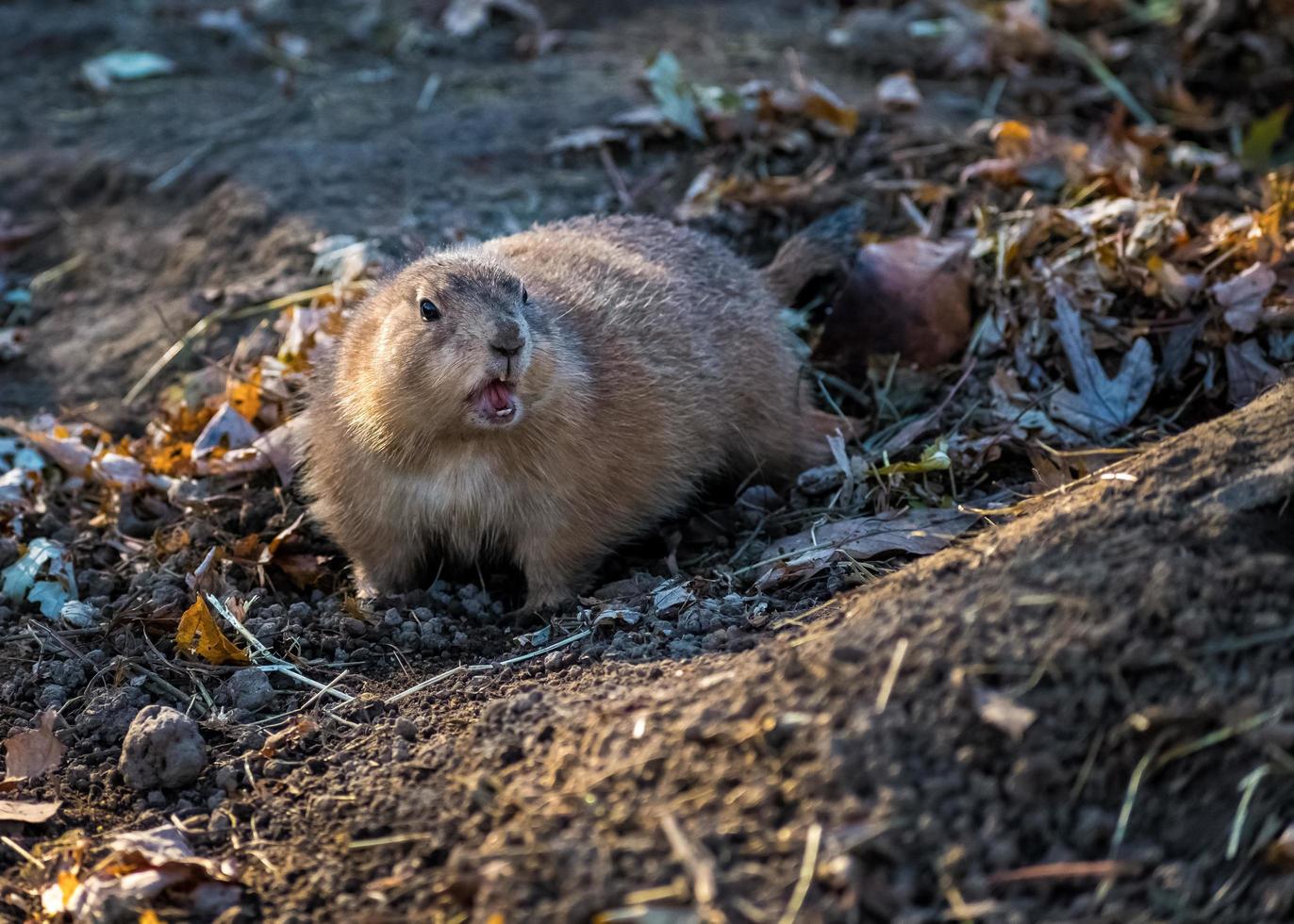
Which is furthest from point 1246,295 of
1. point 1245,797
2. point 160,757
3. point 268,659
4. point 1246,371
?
point 160,757

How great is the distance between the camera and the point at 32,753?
13.6 ft

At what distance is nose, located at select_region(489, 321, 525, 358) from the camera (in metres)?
4.57

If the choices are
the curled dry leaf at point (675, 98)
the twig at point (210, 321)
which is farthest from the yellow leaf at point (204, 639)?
the curled dry leaf at point (675, 98)

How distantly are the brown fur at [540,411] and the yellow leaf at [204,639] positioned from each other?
77 centimetres

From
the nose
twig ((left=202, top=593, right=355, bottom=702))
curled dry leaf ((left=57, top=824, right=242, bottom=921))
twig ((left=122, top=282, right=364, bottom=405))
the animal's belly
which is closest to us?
curled dry leaf ((left=57, top=824, right=242, bottom=921))

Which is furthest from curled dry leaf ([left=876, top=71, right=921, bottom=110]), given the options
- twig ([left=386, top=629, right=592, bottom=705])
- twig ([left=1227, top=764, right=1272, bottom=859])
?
Result: twig ([left=1227, top=764, right=1272, bottom=859])

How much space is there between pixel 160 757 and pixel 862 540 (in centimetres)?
240

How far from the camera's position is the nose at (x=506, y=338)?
4.57 meters

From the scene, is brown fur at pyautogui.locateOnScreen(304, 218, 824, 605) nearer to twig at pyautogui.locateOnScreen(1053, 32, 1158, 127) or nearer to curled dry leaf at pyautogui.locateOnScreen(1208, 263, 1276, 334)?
curled dry leaf at pyautogui.locateOnScreen(1208, 263, 1276, 334)

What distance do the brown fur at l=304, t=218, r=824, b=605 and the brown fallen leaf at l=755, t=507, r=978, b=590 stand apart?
2.36ft

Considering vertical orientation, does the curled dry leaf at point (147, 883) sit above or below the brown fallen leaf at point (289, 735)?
above

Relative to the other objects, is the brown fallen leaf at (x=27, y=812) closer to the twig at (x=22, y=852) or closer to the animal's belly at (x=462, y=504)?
the twig at (x=22, y=852)

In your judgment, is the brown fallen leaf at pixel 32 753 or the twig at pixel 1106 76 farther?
the twig at pixel 1106 76

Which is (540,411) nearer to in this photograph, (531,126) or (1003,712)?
(1003,712)
